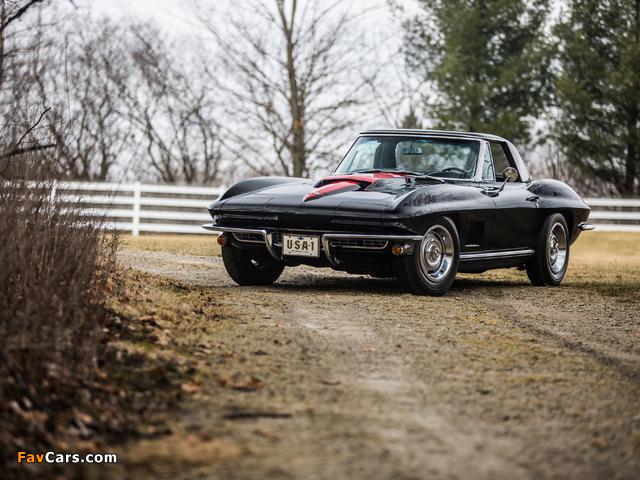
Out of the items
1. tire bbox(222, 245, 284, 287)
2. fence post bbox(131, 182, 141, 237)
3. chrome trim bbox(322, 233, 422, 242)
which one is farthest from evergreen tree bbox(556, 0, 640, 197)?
chrome trim bbox(322, 233, 422, 242)

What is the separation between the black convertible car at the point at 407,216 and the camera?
7.45 metres

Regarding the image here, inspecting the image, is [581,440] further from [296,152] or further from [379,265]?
[296,152]

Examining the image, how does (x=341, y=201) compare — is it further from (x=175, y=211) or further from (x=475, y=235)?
(x=175, y=211)

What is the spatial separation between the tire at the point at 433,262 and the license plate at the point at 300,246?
814 millimetres

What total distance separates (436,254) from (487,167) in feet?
5.99

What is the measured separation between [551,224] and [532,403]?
608cm

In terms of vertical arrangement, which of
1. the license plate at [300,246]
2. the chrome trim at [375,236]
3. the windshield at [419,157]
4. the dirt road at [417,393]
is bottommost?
the dirt road at [417,393]

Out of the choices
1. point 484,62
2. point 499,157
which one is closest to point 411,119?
point 484,62

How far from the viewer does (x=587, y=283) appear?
33.4 ft

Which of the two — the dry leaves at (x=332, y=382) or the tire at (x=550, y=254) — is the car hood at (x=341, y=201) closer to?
the tire at (x=550, y=254)

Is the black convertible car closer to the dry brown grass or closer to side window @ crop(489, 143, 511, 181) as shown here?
side window @ crop(489, 143, 511, 181)

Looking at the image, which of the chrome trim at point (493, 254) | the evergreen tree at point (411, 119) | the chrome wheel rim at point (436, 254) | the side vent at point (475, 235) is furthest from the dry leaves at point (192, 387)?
the evergreen tree at point (411, 119)

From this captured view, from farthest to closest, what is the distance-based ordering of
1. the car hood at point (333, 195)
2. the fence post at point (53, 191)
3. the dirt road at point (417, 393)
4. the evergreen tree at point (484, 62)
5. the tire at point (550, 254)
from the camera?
1. the evergreen tree at point (484, 62)
2. the tire at point (550, 254)
3. the car hood at point (333, 195)
4. the fence post at point (53, 191)
5. the dirt road at point (417, 393)

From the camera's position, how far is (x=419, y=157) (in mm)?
8828
